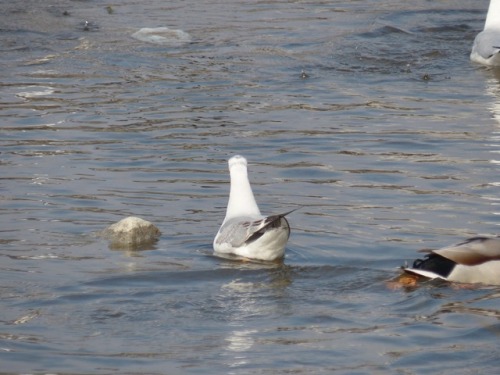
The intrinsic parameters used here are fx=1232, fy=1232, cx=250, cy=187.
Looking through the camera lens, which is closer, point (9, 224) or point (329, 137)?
point (9, 224)

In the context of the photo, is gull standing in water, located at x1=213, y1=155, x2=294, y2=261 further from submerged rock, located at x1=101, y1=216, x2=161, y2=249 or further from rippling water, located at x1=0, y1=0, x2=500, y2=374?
submerged rock, located at x1=101, y1=216, x2=161, y2=249

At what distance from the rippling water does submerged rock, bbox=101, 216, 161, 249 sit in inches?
4.8

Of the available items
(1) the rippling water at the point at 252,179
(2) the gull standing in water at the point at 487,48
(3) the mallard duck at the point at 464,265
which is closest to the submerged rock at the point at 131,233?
(1) the rippling water at the point at 252,179

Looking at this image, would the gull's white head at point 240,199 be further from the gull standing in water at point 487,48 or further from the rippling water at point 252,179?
the gull standing in water at point 487,48

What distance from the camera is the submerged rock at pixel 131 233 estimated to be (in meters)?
10.2

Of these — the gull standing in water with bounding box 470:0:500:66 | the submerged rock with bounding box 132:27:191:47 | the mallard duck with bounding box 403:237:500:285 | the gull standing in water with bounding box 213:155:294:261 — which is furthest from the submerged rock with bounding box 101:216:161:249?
the gull standing in water with bounding box 470:0:500:66

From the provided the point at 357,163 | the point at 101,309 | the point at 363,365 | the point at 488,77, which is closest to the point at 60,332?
the point at 101,309

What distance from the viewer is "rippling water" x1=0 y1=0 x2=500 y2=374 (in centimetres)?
780

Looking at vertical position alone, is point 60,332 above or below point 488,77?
below

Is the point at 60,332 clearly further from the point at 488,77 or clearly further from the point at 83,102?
the point at 488,77

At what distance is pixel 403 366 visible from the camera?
24.1 ft

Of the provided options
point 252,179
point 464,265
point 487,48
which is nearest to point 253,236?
point 464,265

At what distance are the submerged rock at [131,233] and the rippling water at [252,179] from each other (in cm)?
12

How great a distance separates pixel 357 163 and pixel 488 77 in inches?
227
